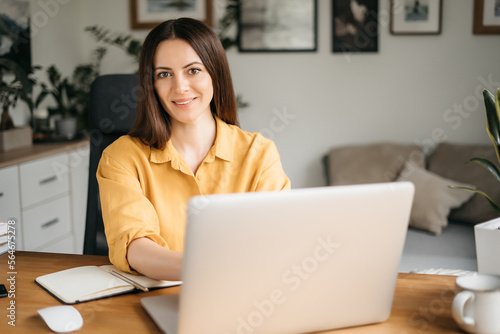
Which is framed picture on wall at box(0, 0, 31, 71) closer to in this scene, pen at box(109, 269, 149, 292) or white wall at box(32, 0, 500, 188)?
white wall at box(32, 0, 500, 188)

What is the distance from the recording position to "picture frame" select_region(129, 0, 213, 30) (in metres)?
3.64

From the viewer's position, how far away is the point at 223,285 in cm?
83

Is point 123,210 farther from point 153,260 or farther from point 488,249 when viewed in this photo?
point 488,249

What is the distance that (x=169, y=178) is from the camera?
1.47 m

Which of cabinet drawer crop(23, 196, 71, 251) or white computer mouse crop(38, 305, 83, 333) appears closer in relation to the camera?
white computer mouse crop(38, 305, 83, 333)

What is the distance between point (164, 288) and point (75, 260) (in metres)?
0.32

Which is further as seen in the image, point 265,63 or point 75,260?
point 265,63

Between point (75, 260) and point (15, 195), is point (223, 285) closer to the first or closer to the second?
point (75, 260)

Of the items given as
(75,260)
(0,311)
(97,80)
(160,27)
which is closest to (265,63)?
(97,80)

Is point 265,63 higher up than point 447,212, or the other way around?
A: point 265,63

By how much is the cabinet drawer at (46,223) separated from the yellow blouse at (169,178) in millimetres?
1556

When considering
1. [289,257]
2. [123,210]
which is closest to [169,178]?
[123,210]

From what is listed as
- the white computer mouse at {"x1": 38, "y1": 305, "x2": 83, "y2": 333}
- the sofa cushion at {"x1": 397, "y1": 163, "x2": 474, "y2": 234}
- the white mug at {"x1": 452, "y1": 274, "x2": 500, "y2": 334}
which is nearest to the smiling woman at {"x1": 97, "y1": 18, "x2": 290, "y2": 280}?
the white computer mouse at {"x1": 38, "y1": 305, "x2": 83, "y2": 333}

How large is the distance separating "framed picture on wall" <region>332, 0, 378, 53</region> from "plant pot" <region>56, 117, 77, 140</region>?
1.65 meters
